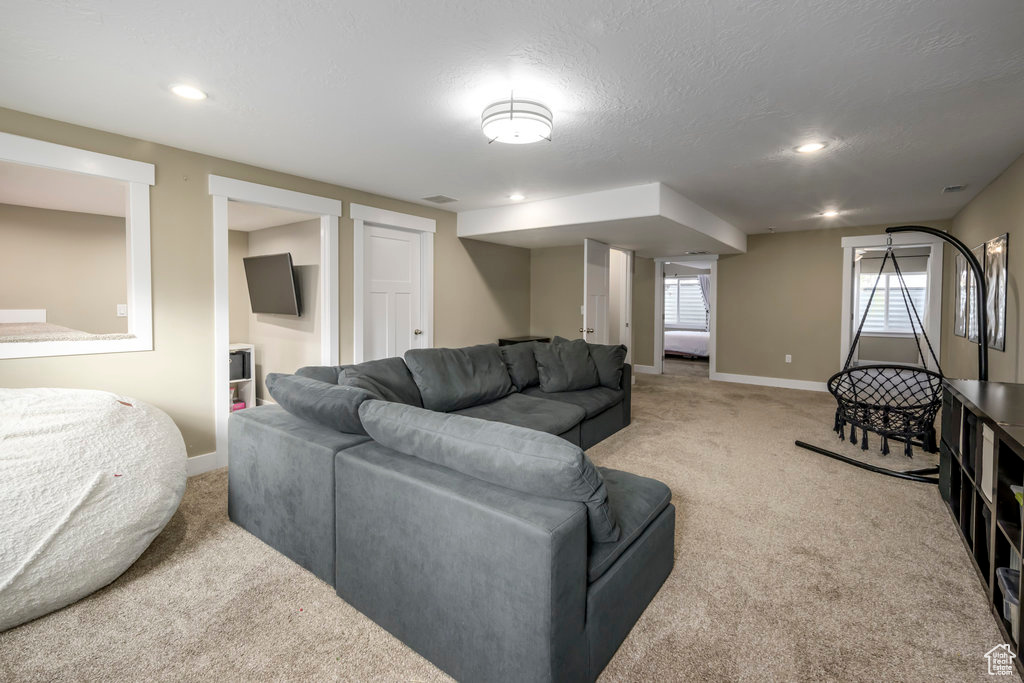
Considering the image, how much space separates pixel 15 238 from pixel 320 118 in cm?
407

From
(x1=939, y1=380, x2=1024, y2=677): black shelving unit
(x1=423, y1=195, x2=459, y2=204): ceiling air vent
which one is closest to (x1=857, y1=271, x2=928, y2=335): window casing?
(x1=939, y1=380, x2=1024, y2=677): black shelving unit

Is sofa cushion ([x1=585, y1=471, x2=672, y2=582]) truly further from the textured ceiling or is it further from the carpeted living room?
the textured ceiling

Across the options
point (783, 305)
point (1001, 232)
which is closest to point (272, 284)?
point (1001, 232)

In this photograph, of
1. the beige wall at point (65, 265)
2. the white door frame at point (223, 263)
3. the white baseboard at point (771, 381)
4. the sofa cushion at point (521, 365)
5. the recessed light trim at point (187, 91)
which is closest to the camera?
the recessed light trim at point (187, 91)

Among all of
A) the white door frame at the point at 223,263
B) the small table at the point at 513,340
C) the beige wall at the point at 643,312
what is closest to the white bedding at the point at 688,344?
the beige wall at the point at 643,312

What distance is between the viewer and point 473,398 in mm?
3549

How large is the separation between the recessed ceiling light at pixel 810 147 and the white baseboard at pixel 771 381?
4283 mm

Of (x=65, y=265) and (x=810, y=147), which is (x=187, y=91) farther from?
(x=65, y=265)

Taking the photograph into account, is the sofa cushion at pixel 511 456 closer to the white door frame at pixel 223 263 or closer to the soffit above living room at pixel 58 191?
the white door frame at pixel 223 263

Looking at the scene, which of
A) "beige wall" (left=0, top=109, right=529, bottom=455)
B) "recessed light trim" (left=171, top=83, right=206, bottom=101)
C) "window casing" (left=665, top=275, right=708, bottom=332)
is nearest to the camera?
"recessed light trim" (left=171, top=83, right=206, bottom=101)

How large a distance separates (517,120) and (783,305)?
573 cm

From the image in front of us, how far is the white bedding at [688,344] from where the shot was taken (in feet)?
28.8

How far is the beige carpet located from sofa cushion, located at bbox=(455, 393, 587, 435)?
88cm

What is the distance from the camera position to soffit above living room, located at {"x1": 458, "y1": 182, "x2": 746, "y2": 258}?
4.21 metres
